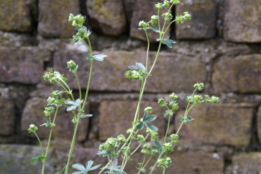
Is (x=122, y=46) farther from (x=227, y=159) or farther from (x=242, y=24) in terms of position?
(x=227, y=159)

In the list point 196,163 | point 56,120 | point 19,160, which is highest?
point 56,120

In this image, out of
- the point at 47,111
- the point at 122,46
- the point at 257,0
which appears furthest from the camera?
the point at 122,46

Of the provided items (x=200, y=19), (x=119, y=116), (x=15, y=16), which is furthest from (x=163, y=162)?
(x=15, y=16)

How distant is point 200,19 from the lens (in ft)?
5.12

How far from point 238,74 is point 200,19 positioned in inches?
13.1

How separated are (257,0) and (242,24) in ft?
0.43

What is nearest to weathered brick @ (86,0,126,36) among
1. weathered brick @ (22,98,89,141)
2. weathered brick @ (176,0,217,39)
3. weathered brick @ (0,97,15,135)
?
weathered brick @ (176,0,217,39)

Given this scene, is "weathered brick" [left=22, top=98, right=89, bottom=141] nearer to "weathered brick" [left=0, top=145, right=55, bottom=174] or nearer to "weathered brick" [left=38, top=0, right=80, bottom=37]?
"weathered brick" [left=0, top=145, right=55, bottom=174]

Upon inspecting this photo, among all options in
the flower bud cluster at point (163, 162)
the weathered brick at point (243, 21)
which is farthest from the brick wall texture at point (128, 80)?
the flower bud cluster at point (163, 162)

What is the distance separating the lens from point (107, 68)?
1.61 metres

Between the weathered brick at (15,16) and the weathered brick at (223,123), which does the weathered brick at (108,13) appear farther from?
the weathered brick at (223,123)

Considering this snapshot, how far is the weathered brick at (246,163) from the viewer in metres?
1.55

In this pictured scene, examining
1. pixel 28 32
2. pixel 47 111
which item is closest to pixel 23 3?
pixel 28 32

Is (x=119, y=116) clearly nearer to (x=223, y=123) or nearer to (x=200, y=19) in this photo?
(x=223, y=123)
